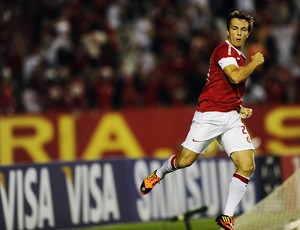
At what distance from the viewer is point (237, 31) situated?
10.3 metres

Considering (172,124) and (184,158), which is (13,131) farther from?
(184,158)

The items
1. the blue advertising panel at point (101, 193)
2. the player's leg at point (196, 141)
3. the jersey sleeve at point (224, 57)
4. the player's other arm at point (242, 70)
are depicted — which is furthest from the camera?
the blue advertising panel at point (101, 193)

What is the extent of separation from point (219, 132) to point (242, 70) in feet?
2.60

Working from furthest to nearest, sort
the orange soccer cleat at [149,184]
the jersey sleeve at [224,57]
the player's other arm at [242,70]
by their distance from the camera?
1. the orange soccer cleat at [149,184]
2. the jersey sleeve at [224,57]
3. the player's other arm at [242,70]

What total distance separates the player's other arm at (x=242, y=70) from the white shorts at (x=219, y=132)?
1.57ft

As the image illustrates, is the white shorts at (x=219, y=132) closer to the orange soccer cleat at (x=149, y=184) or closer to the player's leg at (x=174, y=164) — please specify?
the player's leg at (x=174, y=164)

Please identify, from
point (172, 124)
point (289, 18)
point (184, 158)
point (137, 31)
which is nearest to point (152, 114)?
point (172, 124)

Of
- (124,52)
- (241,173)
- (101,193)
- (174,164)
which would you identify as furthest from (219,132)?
(124,52)

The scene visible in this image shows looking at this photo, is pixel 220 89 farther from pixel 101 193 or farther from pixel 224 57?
pixel 101 193

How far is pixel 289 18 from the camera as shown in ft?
71.4

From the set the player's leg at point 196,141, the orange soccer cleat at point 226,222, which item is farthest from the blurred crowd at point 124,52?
the orange soccer cleat at point 226,222

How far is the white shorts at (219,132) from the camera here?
410 inches

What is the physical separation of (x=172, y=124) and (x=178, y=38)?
199 centimetres

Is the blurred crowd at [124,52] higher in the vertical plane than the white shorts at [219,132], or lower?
higher
